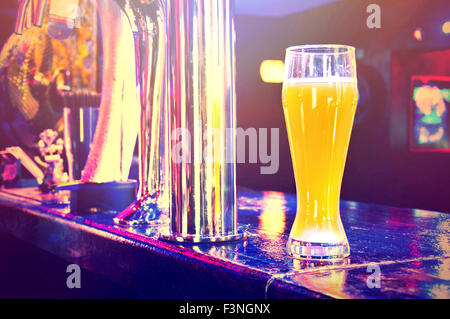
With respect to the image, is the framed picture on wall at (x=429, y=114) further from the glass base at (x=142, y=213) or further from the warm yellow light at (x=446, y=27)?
the glass base at (x=142, y=213)

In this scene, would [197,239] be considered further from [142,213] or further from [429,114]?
[429,114]

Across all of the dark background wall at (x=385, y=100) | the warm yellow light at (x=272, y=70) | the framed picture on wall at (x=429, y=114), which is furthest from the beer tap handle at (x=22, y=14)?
the warm yellow light at (x=272, y=70)

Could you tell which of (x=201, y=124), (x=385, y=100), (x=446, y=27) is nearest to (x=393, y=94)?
(x=385, y=100)

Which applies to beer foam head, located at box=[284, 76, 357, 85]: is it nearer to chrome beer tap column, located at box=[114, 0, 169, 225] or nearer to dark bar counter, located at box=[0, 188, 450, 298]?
dark bar counter, located at box=[0, 188, 450, 298]

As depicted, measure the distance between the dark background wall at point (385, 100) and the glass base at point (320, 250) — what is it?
606 centimetres

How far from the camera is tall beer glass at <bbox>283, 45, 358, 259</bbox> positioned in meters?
0.63

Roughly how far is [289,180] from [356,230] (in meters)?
7.57

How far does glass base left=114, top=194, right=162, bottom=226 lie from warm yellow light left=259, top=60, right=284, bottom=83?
7976 mm

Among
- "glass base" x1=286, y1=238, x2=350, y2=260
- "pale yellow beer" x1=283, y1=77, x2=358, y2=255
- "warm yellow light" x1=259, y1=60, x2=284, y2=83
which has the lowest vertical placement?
"glass base" x1=286, y1=238, x2=350, y2=260

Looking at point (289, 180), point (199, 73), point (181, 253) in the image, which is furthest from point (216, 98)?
point (289, 180)

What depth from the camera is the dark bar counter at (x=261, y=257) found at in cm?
50

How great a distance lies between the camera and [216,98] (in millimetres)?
750


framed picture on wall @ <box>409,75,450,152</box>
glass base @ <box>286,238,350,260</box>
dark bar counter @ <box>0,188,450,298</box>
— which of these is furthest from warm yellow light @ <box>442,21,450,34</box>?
glass base @ <box>286,238,350,260</box>
